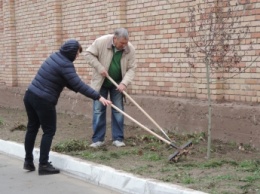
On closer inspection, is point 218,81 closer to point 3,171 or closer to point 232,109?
point 232,109

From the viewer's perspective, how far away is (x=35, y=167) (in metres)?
6.71

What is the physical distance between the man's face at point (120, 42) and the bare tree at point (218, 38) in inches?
33.5

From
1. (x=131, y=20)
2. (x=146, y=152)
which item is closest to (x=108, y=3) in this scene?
(x=131, y=20)

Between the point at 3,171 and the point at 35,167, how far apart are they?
44cm

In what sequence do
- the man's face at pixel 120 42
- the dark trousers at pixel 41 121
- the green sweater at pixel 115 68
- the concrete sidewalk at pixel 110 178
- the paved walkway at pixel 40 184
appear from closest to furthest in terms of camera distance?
the concrete sidewalk at pixel 110 178, the paved walkway at pixel 40 184, the dark trousers at pixel 41 121, the man's face at pixel 120 42, the green sweater at pixel 115 68

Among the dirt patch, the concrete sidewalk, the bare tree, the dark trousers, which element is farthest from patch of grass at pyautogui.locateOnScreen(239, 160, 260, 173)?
the dark trousers

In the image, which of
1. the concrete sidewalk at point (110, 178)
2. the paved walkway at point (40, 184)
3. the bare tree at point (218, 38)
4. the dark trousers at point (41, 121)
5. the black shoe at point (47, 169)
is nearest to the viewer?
the concrete sidewalk at point (110, 178)

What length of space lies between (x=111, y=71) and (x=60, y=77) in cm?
114

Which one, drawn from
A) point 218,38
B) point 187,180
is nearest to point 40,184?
point 187,180

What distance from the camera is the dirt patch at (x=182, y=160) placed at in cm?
509

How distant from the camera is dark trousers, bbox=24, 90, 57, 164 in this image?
6094mm

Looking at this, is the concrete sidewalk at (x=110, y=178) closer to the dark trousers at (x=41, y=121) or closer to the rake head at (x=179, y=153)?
the dark trousers at (x=41, y=121)

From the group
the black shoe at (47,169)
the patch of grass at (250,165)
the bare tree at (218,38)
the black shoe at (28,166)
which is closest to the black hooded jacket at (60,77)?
the black shoe at (47,169)

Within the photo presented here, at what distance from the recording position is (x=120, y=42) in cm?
667
